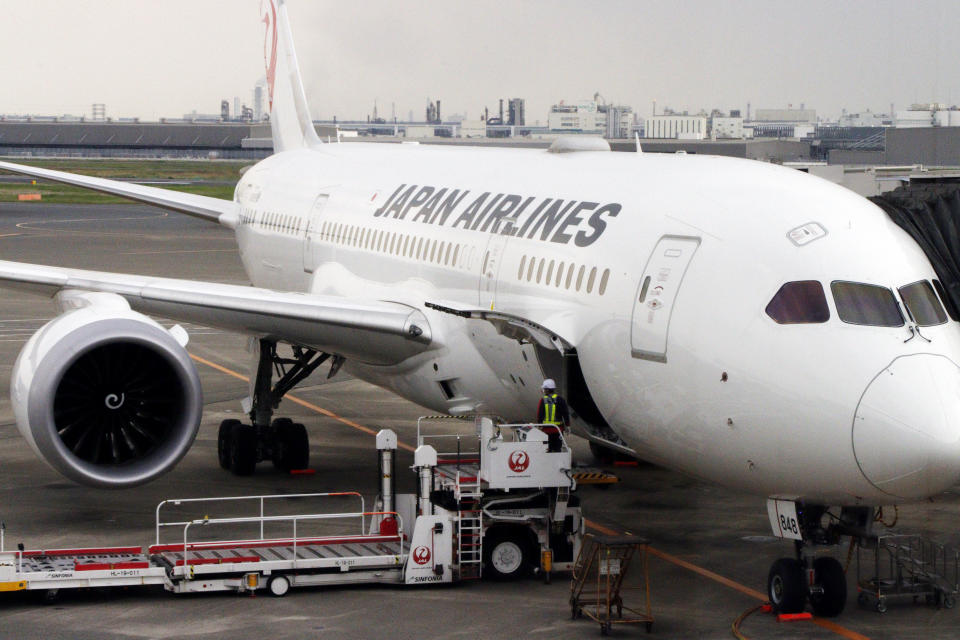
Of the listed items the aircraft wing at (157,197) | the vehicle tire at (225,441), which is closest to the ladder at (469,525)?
the vehicle tire at (225,441)

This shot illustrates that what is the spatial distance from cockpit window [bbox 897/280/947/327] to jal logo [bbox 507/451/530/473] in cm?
436

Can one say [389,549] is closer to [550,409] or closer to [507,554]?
[507,554]

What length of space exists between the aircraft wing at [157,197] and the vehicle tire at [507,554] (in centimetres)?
1253

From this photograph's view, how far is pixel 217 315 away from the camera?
19.0 m

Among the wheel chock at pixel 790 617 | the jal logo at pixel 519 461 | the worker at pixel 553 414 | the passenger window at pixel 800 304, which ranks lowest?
the wheel chock at pixel 790 617

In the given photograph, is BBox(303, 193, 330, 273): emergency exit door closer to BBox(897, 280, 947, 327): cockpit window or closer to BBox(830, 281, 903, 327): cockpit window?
BBox(830, 281, 903, 327): cockpit window

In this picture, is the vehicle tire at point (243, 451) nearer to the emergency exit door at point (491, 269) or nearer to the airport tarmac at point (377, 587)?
the airport tarmac at point (377, 587)

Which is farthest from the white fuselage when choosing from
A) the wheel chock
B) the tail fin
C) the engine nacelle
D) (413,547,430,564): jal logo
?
the tail fin

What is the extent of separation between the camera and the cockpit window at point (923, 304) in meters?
12.5

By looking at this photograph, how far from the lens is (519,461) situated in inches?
592

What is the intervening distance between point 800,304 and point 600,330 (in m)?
2.45

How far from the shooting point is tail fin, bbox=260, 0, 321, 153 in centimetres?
2833

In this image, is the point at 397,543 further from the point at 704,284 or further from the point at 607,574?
the point at 704,284

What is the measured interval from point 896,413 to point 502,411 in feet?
21.2
